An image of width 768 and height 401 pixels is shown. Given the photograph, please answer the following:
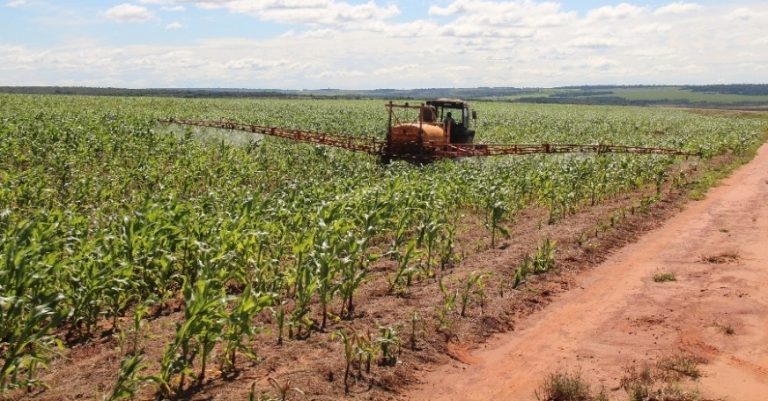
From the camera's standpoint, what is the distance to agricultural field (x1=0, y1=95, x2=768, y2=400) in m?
5.81

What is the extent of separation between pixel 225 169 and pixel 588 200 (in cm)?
998

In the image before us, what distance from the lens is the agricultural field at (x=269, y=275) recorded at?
19.1 feet

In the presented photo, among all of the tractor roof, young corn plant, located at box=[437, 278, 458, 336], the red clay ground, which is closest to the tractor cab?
the tractor roof

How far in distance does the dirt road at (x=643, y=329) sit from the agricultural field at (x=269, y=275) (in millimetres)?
422

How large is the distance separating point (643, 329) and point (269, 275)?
4.89 metres

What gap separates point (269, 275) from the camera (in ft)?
28.1

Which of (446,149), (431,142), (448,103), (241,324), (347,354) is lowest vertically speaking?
(347,354)

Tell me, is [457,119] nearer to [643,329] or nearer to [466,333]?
[643,329]

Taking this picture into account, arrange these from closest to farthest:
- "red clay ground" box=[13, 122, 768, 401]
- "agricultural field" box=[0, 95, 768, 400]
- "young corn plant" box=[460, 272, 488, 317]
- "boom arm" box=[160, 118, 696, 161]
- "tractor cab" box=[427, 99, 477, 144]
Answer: "agricultural field" box=[0, 95, 768, 400]
"red clay ground" box=[13, 122, 768, 401]
"young corn plant" box=[460, 272, 488, 317]
"boom arm" box=[160, 118, 696, 161]
"tractor cab" box=[427, 99, 477, 144]

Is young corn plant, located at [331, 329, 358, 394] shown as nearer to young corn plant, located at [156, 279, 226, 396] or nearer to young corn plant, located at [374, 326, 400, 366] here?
young corn plant, located at [374, 326, 400, 366]

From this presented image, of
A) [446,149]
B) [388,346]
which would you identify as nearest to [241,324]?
[388,346]

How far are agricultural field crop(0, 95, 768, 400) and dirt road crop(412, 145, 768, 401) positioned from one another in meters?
0.42

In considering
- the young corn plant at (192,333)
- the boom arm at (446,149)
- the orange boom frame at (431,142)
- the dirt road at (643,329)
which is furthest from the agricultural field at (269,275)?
the orange boom frame at (431,142)

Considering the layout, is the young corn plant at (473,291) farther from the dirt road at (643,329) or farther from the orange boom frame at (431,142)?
the orange boom frame at (431,142)
